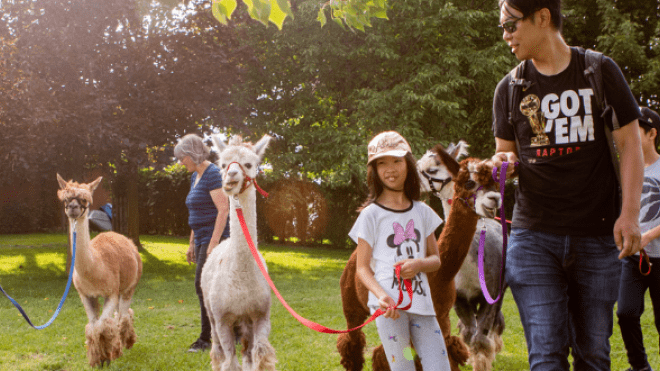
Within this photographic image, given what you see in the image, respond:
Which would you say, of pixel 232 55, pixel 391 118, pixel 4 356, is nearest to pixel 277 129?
pixel 232 55

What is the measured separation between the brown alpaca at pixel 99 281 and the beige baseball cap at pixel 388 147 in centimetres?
384

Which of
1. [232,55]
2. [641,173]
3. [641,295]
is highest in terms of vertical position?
[232,55]

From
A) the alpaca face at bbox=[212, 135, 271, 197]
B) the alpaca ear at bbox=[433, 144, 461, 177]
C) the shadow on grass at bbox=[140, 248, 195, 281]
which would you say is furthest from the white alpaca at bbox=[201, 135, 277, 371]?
the shadow on grass at bbox=[140, 248, 195, 281]

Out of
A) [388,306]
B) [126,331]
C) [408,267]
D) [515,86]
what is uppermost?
[515,86]

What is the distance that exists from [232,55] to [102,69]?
3312mm

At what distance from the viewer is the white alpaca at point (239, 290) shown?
163 inches

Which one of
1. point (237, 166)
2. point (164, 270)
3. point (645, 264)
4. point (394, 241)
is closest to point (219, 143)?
point (237, 166)

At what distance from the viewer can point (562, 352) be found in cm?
227

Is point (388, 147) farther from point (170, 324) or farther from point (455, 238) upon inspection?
point (170, 324)

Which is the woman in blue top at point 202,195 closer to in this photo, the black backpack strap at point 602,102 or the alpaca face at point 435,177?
the alpaca face at point 435,177

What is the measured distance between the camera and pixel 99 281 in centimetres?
572

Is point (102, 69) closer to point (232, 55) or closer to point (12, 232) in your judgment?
point (232, 55)

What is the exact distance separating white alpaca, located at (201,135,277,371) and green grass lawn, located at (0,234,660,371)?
1.33m

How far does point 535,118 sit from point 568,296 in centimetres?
81
